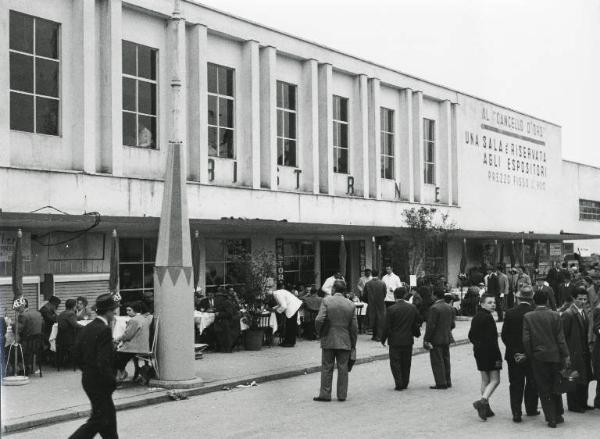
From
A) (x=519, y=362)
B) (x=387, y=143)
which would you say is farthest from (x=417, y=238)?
(x=519, y=362)

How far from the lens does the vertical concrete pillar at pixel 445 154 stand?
38.3 meters

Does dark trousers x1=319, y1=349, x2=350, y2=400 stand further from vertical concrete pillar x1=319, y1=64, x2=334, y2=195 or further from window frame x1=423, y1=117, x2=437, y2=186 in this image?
window frame x1=423, y1=117, x2=437, y2=186

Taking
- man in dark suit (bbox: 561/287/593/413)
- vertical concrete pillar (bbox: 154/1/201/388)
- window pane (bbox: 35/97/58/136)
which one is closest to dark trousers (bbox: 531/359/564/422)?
man in dark suit (bbox: 561/287/593/413)

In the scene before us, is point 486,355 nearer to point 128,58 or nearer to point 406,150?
point 128,58

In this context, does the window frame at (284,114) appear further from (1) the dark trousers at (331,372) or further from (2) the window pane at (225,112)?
(1) the dark trousers at (331,372)

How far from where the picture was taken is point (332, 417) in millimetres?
11805

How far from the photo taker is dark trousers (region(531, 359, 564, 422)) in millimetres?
10906

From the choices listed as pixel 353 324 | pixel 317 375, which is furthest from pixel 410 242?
pixel 353 324

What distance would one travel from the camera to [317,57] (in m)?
30.5

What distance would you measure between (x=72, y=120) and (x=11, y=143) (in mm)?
1952

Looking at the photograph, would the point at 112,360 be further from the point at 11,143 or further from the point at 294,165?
the point at 294,165

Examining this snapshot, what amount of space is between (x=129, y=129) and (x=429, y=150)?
17815 mm

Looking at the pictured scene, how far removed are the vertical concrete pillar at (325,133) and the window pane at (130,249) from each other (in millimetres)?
8937

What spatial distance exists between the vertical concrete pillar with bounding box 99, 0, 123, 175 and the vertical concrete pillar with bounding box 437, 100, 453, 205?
19270mm
